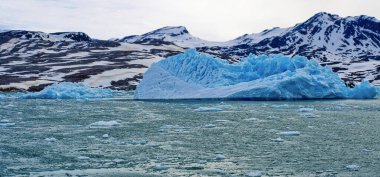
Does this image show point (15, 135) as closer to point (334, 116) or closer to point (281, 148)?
point (281, 148)

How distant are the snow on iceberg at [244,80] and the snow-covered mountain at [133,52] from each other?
27.4 m

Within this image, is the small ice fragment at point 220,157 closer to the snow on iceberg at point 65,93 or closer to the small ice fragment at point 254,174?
the small ice fragment at point 254,174

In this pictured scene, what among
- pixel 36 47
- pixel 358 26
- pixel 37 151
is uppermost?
pixel 358 26

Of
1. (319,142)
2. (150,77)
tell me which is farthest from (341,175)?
(150,77)

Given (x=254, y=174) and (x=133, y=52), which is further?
(x=133, y=52)

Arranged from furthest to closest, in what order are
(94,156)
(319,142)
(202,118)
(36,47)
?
1. (36,47)
2. (202,118)
3. (319,142)
4. (94,156)

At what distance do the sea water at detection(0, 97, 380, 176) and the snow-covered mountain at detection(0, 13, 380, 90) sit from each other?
4474 cm

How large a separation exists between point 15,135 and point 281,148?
9.56 meters

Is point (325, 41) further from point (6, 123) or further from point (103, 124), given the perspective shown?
point (6, 123)

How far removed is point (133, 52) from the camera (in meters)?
107

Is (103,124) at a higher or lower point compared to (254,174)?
higher

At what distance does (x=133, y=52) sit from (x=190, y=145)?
306 feet

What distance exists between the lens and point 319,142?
16266 millimetres

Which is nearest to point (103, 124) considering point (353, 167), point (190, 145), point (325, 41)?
point (190, 145)
